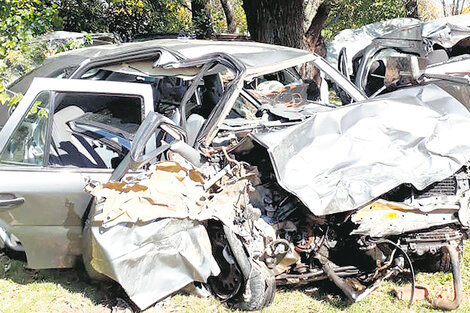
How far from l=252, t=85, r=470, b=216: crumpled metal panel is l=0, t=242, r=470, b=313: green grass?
2.92ft

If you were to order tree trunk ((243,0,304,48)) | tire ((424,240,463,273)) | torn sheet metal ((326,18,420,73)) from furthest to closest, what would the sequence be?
tree trunk ((243,0,304,48))
torn sheet metal ((326,18,420,73))
tire ((424,240,463,273))

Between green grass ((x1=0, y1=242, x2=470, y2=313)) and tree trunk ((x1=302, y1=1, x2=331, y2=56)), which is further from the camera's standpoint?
tree trunk ((x1=302, y1=1, x2=331, y2=56))

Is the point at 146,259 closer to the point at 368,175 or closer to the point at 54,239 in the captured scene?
the point at 54,239

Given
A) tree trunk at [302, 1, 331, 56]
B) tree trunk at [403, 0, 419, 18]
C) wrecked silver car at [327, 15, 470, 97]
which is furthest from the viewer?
tree trunk at [403, 0, 419, 18]

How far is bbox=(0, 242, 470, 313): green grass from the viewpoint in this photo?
12.1 ft

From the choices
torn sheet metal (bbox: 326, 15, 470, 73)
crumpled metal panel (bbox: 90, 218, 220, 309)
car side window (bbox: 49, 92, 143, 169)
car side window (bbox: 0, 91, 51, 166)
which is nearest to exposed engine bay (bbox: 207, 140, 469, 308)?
crumpled metal panel (bbox: 90, 218, 220, 309)

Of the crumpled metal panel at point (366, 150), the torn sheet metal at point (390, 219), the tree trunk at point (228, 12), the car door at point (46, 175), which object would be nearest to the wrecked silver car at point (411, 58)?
the crumpled metal panel at point (366, 150)

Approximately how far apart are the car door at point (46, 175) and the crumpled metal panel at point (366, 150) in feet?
4.11

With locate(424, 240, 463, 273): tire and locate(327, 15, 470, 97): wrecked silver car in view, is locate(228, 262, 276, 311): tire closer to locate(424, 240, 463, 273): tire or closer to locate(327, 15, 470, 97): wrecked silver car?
locate(424, 240, 463, 273): tire

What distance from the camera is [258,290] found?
3.54 meters

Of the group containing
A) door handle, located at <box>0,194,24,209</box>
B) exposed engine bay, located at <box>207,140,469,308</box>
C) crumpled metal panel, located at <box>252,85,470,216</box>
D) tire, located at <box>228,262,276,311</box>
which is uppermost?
crumpled metal panel, located at <box>252,85,470,216</box>

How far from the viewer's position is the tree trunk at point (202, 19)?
14.7m

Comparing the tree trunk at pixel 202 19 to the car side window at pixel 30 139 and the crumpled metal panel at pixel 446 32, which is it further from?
the car side window at pixel 30 139

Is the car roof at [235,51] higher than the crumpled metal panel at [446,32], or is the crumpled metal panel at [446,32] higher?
the car roof at [235,51]
